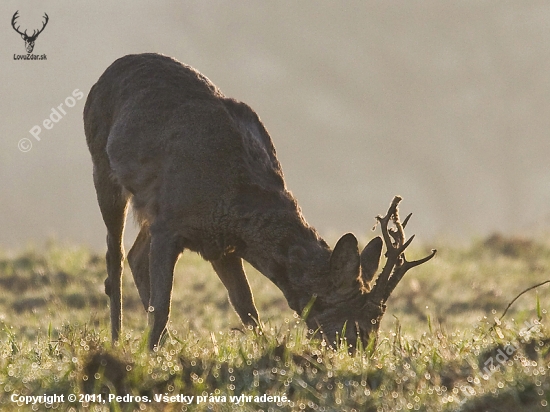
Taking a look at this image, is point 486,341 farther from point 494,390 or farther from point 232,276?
point 232,276

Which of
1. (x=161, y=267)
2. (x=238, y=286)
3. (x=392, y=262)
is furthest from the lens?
(x=238, y=286)

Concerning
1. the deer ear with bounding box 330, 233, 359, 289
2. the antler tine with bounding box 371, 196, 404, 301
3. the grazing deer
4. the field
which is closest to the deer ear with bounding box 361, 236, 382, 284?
the grazing deer

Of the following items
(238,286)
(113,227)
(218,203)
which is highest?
(113,227)

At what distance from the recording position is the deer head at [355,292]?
6289 mm

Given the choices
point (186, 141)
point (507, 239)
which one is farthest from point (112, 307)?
point (507, 239)

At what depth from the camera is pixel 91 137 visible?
8.01 m

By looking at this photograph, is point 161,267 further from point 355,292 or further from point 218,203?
point 355,292

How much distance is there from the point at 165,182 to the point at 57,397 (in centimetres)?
247

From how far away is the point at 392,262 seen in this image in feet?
20.7

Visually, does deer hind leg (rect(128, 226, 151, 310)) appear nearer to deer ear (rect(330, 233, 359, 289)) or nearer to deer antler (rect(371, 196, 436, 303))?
deer ear (rect(330, 233, 359, 289))

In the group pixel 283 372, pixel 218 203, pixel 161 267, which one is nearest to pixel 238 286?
pixel 161 267

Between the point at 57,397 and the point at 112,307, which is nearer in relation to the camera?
the point at 57,397

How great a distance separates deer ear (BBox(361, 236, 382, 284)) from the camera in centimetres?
660

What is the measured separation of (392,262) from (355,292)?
326mm
